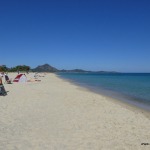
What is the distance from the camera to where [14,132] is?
7.83m

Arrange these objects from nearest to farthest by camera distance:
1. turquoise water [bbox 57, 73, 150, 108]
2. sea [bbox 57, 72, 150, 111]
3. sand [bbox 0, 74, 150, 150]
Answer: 1. sand [bbox 0, 74, 150, 150]
2. sea [bbox 57, 72, 150, 111]
3. turquoise water [bbox 57, 73, 150, 108]

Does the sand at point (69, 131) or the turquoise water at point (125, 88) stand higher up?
the sand at point (69, 131)

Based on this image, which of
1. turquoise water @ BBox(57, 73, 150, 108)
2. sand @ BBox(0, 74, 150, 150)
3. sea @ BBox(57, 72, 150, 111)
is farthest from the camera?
turquoise water @ BBox(57, 73, 150, 108)

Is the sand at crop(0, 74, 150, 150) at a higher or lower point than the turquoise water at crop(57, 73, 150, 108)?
higher

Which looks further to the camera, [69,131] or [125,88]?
[125,88]

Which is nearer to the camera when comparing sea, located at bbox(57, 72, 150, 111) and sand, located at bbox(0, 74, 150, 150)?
sand, located at bbox(0, 74, 150, 150)

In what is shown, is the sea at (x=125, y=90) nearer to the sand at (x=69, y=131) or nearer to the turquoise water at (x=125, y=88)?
the turquoise water at (x=125, y=88)

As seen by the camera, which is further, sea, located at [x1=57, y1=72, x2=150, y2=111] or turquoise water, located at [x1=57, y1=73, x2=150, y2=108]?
turquoise water, located at [x1=57, y1=73, x2=150, y2=108]

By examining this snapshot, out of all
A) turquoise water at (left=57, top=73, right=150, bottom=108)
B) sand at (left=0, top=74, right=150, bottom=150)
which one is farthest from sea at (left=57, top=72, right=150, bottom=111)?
sand at (left=0, top=74, right=150, bottom=150)

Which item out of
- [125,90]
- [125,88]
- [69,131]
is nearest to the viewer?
[69,131]

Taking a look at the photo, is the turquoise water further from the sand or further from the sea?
the sand

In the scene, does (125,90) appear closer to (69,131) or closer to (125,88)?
(125,88)

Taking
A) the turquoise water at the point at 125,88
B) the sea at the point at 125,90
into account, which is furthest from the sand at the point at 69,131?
the turquoise water at the point at 125,88

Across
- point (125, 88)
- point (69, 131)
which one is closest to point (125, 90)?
point (125, 88)
